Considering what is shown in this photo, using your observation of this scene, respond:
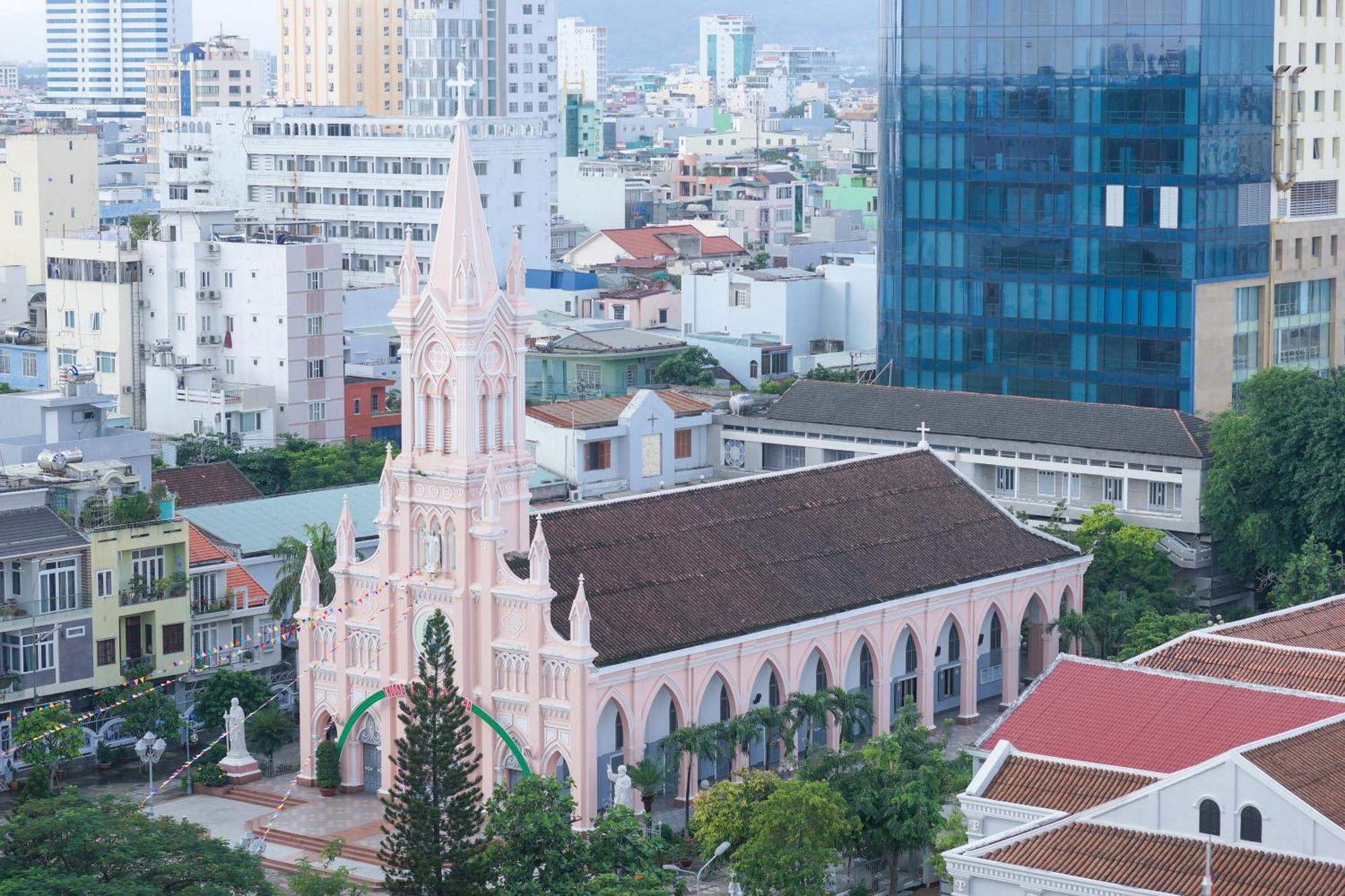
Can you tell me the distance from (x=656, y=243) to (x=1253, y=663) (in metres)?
106

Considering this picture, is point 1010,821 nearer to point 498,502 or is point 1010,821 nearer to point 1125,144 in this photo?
point 498,502

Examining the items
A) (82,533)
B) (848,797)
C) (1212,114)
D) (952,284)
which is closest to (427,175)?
(952,284)

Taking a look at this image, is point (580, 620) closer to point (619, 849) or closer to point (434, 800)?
point (434, 800)

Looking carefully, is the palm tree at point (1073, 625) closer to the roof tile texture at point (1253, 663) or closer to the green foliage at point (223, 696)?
the roof tile texture at point (1253, 663)

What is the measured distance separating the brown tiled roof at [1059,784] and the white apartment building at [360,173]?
293 feet

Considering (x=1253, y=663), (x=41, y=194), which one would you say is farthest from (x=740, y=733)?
(x=41, y=194)

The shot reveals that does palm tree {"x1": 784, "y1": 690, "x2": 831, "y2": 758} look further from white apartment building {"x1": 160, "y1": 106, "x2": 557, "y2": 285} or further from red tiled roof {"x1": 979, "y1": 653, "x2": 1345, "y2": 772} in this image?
white apartment building {"x1": 160, "y1": 106, "x2": 557, "y2": 285}

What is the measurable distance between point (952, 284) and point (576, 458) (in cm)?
1780

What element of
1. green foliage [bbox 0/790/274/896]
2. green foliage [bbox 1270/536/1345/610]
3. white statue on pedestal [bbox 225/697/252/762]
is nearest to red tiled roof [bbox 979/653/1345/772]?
green foliage [bbox 0/790/274/896]

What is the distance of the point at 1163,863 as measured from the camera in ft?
146

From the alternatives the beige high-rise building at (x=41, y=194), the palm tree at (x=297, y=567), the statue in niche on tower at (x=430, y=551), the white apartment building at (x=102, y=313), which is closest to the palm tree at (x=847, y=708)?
the statue in niche on tower at (x=430, y=551)

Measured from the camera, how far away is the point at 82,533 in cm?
6575

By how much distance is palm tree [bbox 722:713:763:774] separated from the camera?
199 ft

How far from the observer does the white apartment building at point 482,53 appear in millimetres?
190000
